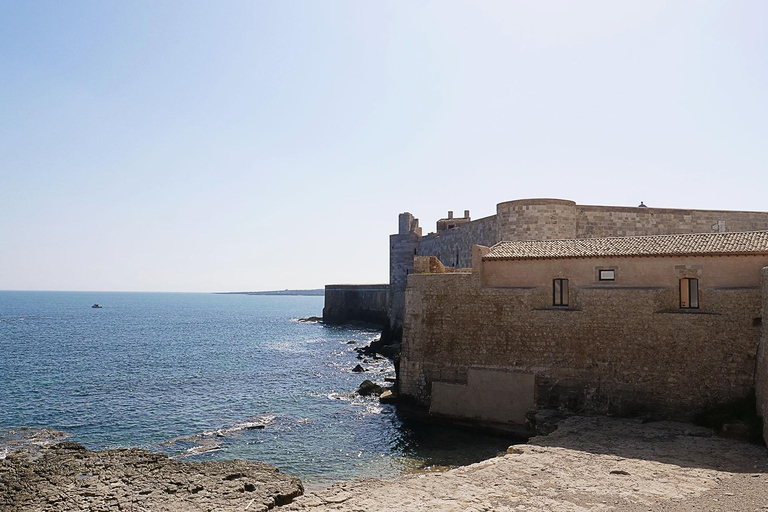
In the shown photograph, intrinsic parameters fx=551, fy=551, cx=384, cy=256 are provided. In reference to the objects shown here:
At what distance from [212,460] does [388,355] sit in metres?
25.0

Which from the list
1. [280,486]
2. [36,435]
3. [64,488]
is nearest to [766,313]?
[280,486]

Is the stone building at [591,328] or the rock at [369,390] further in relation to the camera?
the rock at [369,390]

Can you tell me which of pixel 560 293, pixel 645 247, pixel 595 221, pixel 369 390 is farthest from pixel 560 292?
pixel 369 390

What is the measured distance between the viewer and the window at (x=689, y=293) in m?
16.1

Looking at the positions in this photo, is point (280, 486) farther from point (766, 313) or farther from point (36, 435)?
point (766, 313)

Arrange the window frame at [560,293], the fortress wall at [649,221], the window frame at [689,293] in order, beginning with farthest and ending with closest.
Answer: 1. the fortress wall at [649,221]
2. the window frame at [560,293]
3. the window frame at [689,293]

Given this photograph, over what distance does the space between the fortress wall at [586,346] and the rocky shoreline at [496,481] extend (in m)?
1.07

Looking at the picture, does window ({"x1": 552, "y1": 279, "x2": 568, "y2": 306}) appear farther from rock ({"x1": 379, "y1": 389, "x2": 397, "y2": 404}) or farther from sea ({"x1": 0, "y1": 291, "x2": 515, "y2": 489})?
rock ({"x1": 379, "y1": 389, "x2": 397, "y2": 404})

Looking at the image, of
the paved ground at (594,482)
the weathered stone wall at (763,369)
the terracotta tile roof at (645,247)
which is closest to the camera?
the paved ground at (594,482)

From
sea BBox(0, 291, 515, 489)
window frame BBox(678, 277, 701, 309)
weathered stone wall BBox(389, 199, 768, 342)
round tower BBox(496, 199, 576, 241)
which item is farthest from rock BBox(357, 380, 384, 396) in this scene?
window frame BBox(678, 277, 701, 309)

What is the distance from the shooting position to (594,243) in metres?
18.8

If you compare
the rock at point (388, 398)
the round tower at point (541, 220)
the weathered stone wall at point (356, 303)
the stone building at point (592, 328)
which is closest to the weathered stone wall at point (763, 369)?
the stone building at point (592, 328)

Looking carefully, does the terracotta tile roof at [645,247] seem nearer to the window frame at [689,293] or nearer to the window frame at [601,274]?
the window frame at [601,274]

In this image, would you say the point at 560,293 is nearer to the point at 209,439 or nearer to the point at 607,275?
the point at 607,275
